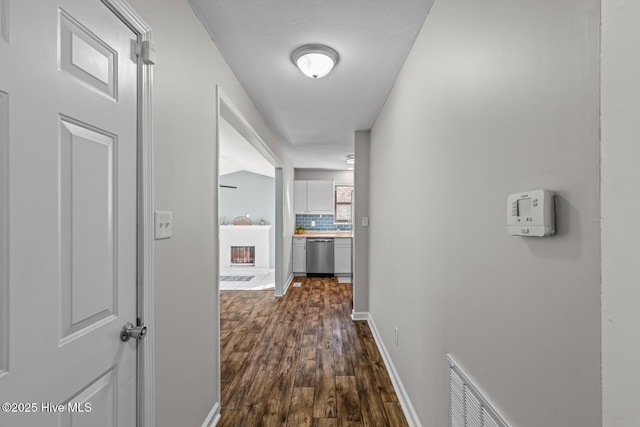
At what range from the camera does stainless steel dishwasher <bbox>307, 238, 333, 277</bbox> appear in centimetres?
642

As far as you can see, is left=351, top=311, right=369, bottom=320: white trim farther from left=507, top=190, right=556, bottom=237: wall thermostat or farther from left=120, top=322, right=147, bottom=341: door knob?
left=507, top=190, right=556, bottom=237: wall thermostat

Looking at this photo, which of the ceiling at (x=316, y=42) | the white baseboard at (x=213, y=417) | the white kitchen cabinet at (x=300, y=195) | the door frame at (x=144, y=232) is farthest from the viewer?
the white kitchen cabinet at (x=300, y=195)

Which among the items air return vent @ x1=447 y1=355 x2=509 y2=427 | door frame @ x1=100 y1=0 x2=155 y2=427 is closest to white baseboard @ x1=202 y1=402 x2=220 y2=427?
door frame @ x1=100 y1=0 x2=155 y2=427

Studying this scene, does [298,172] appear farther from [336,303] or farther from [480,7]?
[480,7]

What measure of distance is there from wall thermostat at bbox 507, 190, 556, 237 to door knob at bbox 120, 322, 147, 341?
126cm

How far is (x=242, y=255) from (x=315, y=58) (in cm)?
594

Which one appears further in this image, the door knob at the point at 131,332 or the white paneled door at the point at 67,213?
the door knob at the point at 131,332

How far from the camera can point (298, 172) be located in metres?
7.04

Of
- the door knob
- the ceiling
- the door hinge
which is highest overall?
the ceiling

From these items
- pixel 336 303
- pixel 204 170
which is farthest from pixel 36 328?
pixel 336 303

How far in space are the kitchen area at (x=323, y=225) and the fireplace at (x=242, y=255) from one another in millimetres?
1275

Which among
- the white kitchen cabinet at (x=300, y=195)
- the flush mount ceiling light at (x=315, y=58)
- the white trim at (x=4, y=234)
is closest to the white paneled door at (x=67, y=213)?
the white trim at (x=4, y=234)

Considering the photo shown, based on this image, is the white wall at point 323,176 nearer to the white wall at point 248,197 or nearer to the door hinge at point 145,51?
the white wall at point 248,197

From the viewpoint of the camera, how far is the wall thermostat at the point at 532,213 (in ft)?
2.41
